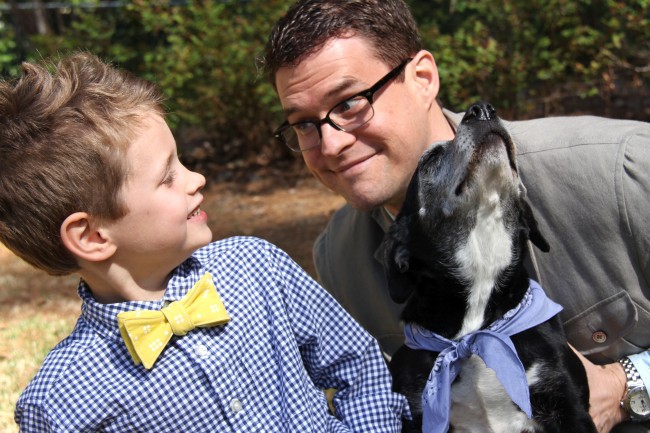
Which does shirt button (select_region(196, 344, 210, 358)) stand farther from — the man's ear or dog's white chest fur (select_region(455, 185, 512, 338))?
the man's ear

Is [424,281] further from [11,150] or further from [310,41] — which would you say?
[11,150]

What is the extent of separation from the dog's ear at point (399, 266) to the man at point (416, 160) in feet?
0.77

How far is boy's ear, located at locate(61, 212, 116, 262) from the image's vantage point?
2.34 metres

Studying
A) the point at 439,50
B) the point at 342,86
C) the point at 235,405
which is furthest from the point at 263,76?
the point at 235,405

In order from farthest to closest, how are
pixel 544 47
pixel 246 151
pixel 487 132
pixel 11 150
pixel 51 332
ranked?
pixel 246 151 < pixel 544 47 < pixel 51 332 < pixel 487 132 < pixel 11 150

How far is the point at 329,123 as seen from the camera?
3.09m

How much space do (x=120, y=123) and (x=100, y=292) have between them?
569mm

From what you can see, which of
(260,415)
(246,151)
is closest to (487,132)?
(260,415)

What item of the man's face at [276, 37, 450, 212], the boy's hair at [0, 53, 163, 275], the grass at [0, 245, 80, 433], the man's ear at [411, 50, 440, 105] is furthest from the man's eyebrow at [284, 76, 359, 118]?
the grass at [0, 245, 80, 433]

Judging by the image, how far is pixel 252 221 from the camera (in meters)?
7.60

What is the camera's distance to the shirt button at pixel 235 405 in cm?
241

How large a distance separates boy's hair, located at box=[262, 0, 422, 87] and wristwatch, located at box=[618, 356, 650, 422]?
150 centimetres

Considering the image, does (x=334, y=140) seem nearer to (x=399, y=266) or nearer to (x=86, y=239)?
(x=399, y=266)

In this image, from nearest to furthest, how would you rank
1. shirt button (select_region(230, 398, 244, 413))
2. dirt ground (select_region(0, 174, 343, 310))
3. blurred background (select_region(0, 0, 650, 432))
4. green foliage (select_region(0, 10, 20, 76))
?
shirt button (select_region(230, 398, 244, 413))
dirt ground (select_region(0, 174, 343, 310))
blurred background (select_region(0, 0, 650, 432))
green foliage (select_region(0, 10, 20, 76))
